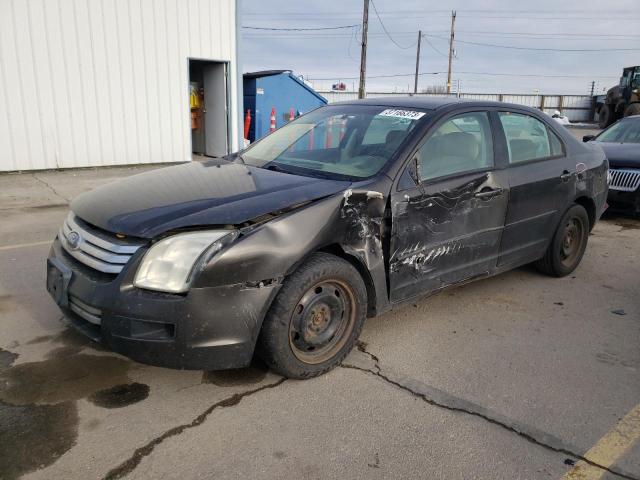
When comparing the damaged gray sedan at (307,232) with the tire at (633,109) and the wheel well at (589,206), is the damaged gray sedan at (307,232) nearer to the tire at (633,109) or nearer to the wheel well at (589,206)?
the wheel well at (589,206)

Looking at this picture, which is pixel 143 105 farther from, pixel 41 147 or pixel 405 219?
pixel 405 219

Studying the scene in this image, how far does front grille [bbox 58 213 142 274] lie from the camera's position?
265 cm

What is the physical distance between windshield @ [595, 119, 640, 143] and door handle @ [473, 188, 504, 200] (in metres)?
5.73

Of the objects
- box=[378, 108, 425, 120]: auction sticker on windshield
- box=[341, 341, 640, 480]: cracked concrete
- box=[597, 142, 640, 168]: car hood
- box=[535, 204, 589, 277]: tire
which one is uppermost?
box=[378, 108, 425, 120]: auction sticker on windshield

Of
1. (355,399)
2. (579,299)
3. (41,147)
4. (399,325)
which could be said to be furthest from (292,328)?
(41,147)

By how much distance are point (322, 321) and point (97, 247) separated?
129 cm

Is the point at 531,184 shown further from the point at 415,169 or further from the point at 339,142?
the point at 339,142

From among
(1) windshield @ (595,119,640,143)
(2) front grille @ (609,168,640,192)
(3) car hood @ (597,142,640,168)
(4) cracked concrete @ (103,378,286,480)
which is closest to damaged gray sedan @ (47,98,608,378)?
(4) cracked concrete @ (103,378,286,480)

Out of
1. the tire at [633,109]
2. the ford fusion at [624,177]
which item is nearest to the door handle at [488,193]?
the ford fusion at [624,177]

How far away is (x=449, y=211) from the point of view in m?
3.57

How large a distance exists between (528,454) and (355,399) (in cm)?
89

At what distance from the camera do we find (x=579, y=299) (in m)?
4.54

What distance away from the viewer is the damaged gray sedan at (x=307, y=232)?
8.50 ft

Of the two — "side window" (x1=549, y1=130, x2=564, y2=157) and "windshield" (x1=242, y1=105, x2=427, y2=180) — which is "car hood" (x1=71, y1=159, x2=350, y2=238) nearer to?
"windshield" (x1=242, y1=105, x2=427, y2=180)
